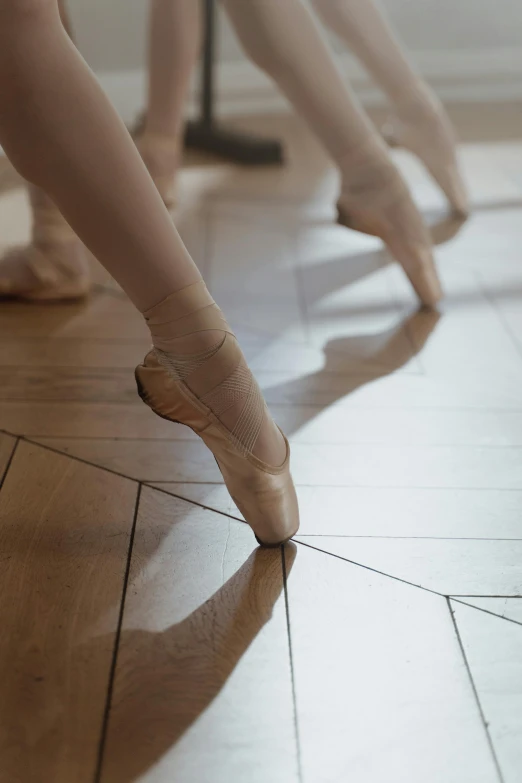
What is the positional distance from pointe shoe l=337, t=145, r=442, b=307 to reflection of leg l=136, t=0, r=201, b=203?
0.40 metres

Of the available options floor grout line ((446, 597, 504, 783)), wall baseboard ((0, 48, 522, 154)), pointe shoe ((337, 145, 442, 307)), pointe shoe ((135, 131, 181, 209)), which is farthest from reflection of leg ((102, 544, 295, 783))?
wall baseboard ((0, 48, 522, 154))

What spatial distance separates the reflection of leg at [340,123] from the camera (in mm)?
981

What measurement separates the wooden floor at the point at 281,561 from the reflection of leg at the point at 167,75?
0.31 meters

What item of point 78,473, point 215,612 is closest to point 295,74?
point 78,473

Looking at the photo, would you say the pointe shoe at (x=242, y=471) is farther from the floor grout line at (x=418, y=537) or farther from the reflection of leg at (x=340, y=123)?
the reflection of leg at (x=340, y=123)

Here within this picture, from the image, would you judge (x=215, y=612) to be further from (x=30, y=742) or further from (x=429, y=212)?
(x=429, y=212)

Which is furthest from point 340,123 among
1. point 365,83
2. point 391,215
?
point 365,83

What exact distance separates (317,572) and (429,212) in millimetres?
1008

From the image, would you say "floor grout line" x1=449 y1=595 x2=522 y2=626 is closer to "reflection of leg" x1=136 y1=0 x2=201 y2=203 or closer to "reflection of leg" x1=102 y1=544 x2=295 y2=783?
"reflection of leg" x1=102 y1=544 x2=295 y2=783

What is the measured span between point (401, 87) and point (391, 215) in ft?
1.35

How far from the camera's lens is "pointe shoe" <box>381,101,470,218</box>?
Answer: 4.57ft

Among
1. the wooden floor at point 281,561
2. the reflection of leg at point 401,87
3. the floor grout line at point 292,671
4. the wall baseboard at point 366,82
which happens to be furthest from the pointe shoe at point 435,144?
the floor grout line at point 292,671

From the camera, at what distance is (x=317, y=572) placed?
0.64 meters

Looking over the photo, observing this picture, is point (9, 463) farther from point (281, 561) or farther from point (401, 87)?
point (401, 87)
